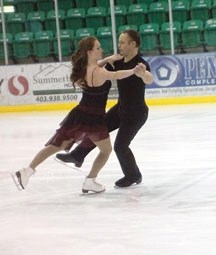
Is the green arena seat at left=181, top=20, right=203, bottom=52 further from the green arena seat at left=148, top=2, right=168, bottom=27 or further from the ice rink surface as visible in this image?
the ice rink surface

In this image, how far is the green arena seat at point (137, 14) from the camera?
17.4 meters

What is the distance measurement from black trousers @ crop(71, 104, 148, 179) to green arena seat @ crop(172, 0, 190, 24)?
1101 centimetres

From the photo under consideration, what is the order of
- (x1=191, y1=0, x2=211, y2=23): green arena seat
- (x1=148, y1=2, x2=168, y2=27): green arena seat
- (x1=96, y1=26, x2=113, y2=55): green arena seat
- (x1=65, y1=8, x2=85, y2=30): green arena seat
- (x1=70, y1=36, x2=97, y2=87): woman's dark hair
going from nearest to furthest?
(x1=70, y1=36, x2=97, y2=87): woman's dark hair < (x1=96, y1=26, x2=113, y2=55): green arena seat < (x1=191, y1=0, x2=211, y2=23): green arena seat < (x1=148, y1=2, x2=168, y2=27): green arena seat < (x1=65, y1=8, x2=85, y2=30): green arena seat

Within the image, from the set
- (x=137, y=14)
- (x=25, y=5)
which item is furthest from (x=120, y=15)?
(x=25, y=5)

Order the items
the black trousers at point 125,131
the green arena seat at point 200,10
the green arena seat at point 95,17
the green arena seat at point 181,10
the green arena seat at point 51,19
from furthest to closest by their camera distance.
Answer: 1. the green arena seat at point 51,19
2. the green arena seat at point 95,17
3. the green arena seat at point 181,10
4. the green arena seat at point 200,10
5. the black trousers at point 125,131

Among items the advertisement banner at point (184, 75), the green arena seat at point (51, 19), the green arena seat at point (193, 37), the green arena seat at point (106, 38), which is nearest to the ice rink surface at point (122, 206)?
the advertisement banner at point (184, 75)

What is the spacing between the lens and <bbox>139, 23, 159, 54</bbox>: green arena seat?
1656cm

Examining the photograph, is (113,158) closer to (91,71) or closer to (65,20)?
(91,71)

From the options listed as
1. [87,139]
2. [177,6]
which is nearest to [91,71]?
[87,139]

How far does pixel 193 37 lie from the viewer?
16.3m

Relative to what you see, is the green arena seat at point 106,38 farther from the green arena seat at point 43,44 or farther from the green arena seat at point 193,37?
the green arena seat at point 193,37

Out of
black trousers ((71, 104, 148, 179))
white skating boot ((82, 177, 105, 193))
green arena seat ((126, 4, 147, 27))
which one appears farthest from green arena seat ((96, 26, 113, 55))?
white skating boot ((82, 177, 105, 193))

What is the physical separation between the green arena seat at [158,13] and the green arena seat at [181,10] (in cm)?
23

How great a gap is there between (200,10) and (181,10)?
48cm
